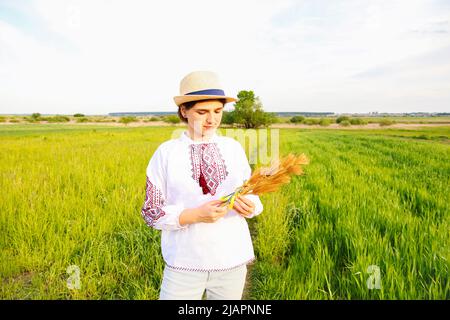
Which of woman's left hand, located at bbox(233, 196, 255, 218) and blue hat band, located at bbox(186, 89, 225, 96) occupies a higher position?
blue hat band, located at bbox(186, 89, 225, 96)

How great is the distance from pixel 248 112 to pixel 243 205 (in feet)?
157

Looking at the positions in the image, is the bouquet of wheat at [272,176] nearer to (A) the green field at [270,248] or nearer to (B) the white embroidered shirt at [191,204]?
(B) the white embroidered shirt at [191,204]

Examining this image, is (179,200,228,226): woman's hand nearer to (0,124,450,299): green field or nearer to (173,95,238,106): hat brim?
(173,95,238,106): hat brim

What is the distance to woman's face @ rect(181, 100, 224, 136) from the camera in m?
1.41

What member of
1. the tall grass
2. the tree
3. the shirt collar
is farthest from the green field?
the tree

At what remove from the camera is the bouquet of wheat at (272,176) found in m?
1.30

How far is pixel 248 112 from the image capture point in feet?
158

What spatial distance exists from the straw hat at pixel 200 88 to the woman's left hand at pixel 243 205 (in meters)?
0.50

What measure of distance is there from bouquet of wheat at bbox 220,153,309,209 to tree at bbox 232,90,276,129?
45756 millimetres

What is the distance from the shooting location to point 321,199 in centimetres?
412

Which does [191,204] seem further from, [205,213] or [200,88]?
[200,88]

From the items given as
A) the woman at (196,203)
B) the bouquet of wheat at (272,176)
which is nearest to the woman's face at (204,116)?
the woman at (196,203)

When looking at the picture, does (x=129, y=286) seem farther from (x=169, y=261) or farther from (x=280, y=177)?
(x=280, y=177)
